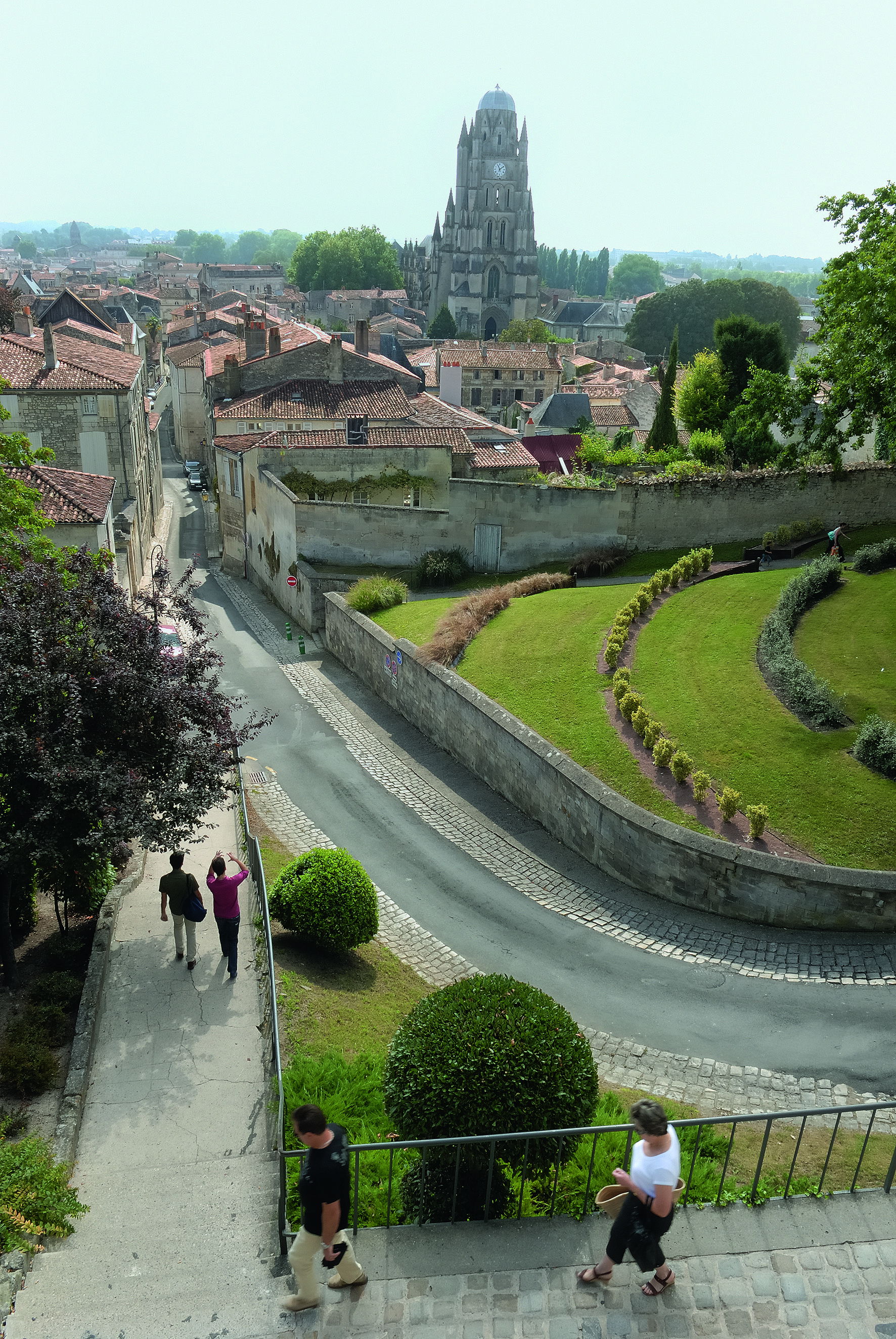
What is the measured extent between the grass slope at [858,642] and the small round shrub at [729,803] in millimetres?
3697

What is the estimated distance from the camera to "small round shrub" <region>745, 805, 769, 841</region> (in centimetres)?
1522

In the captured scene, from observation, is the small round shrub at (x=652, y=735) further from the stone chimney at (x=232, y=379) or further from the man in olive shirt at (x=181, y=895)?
the stone chimney at (x=232, y=379)

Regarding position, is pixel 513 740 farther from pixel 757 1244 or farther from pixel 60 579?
pixel 757 1244

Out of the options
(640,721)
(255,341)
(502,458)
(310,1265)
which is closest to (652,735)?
(640,721)

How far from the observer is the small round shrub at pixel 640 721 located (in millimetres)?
18578

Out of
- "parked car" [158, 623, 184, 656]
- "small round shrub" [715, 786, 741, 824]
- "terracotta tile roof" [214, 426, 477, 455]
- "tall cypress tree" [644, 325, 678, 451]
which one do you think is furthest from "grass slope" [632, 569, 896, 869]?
"tall cypress tree" [644, 325, 678, 451]

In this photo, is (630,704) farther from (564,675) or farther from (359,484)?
(359,484)

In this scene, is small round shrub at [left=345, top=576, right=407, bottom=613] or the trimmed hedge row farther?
small round shrub at [left=345, top=576, right=407, bottom=613]

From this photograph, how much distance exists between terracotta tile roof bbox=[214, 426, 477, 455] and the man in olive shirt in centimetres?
2620

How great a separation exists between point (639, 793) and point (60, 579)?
33.2 ft

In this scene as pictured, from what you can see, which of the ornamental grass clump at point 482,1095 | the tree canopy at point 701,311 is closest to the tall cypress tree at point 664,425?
the ornamental grass clump at point 482,1095

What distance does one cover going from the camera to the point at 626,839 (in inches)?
649

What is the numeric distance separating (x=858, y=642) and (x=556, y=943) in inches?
418

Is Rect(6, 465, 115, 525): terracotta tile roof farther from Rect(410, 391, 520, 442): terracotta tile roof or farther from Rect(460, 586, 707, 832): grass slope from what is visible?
Rect(410, 391, 520, 442): terracotta tile roof
